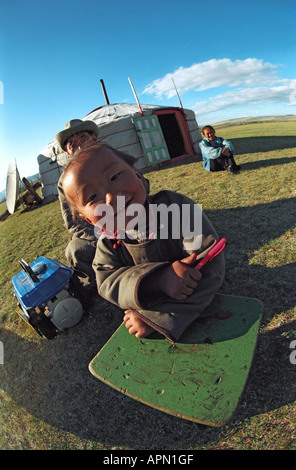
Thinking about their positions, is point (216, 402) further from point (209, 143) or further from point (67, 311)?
point (209, 143)

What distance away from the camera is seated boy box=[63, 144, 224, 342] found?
→ 121 cm

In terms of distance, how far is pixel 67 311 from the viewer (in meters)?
2.18

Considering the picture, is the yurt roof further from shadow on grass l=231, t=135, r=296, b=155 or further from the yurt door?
shadow on grass l=231, t=135, r=296, b=155

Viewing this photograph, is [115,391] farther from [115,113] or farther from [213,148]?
[115,113]

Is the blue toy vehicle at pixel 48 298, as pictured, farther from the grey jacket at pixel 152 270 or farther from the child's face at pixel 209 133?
the child's face at pixel 209 133

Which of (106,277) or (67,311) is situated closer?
(106,277)

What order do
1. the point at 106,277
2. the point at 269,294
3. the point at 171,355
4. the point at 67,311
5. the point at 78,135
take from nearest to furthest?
the point at 171,355
the point at 106,277
the point at 269,294
the point at 67,311
the point at 78,135

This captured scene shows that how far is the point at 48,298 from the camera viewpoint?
6.78 feet

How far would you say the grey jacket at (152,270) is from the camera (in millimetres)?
1392

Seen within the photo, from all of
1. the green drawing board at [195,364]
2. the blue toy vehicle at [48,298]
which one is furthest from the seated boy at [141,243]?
the blue toy vehicle at [48,298]

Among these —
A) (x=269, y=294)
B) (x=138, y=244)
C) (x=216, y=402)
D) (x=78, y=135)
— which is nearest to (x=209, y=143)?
(x=78, y=135)

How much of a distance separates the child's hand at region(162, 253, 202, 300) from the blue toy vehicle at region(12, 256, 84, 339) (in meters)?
1.15

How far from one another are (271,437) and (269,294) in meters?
1.02
